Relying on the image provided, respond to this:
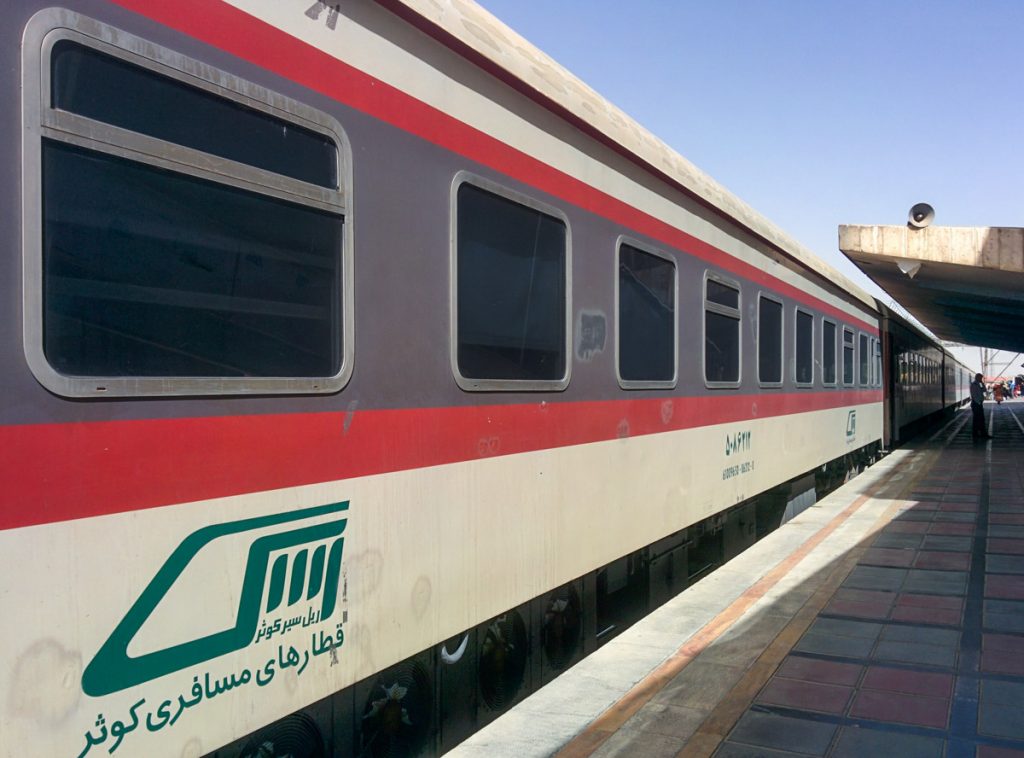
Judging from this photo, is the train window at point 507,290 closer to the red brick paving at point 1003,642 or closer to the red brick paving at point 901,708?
the red brick paving at point 901,708

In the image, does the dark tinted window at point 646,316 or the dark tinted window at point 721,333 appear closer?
the dark tinted window at point 646,316

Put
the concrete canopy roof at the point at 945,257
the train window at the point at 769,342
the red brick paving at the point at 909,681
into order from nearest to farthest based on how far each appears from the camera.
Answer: the red brick paving at the point at 909,681 < the train window at the point at 769,342 < the concrete canopy roof at the point at 945,257

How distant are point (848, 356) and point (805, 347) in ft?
10.2

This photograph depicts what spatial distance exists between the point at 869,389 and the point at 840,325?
3.07m

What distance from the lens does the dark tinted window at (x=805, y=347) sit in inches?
361

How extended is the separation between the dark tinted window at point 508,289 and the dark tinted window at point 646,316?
2.47 ft

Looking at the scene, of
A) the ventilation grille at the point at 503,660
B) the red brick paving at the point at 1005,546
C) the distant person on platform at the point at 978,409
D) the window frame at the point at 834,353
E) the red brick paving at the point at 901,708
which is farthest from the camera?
the distant person on platform at the point at 978,409

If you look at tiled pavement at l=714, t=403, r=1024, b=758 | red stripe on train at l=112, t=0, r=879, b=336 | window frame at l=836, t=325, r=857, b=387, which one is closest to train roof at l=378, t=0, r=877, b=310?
red stripe on train at l=112, t=0, r=879, b=336

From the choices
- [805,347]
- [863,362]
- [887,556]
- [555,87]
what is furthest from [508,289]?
[863,362]

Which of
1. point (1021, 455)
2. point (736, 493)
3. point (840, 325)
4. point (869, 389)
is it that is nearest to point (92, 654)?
point (736, 493)

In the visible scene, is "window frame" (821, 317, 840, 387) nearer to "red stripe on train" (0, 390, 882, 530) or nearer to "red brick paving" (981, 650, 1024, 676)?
"red brick paving" (981, 650, 1024, 676)

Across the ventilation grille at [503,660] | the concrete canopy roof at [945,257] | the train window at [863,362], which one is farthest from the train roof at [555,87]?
the concrete canopy roof at [945,257]

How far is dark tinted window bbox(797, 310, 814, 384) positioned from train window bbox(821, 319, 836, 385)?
676 millimetres

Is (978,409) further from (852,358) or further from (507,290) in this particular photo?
(507,290)
